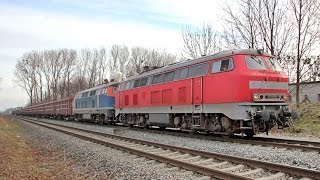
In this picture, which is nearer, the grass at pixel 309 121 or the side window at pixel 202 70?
the side window at pixel 202 70

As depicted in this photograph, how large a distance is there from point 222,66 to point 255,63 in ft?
4.14

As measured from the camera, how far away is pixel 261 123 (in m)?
14.2

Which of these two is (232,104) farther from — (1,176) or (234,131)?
(1,176)

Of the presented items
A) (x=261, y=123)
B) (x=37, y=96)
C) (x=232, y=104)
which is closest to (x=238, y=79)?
(x=232, y=104)

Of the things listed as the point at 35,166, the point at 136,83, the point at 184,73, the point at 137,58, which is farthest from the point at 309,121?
the point at 137,58

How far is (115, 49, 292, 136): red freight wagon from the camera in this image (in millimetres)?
13828

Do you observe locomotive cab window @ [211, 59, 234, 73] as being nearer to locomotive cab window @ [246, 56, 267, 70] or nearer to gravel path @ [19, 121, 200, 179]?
locomotive cab window @ [246, 56, 267, 70]

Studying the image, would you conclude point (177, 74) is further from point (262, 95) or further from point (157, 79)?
point (262, 95)

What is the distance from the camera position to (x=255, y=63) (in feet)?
47.5

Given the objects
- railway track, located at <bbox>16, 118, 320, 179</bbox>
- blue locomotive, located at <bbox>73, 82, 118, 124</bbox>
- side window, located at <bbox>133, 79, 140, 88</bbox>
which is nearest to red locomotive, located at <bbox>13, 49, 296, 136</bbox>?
side window, located at <bbox>133, 79, 140, 88</bbox>

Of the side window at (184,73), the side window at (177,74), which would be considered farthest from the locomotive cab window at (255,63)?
the side window at (177,74)

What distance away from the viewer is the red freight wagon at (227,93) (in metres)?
13.8

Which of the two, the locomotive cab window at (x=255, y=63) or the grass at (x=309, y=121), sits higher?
the locomotive cab window at (x=255, y=63)

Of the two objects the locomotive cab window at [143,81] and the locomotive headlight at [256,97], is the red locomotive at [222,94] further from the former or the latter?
the locomotive cab window at [143,81]
